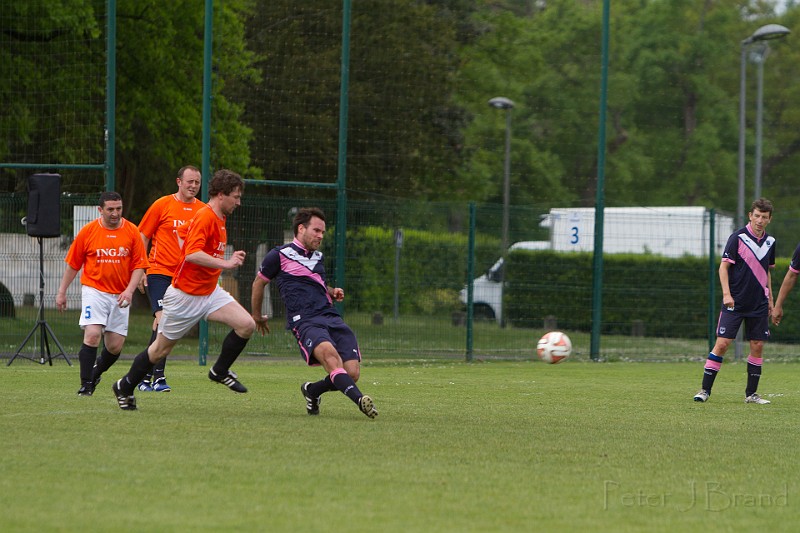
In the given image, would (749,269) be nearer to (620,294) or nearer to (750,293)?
(750,293)

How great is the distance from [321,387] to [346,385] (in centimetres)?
59

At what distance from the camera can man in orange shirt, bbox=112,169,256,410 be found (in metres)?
9.71

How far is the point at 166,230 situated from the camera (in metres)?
11.8

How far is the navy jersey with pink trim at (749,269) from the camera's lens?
12070mm

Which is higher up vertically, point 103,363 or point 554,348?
point 554,348

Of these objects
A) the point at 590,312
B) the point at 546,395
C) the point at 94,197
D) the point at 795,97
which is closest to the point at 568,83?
the point at 795,97

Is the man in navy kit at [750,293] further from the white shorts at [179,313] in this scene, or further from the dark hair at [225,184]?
the white shorts at [179,313]


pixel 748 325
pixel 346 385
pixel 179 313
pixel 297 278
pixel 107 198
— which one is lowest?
pixel 346 385

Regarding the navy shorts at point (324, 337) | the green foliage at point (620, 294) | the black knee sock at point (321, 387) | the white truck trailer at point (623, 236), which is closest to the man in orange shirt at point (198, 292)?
the navy shorts at point (324, 337)

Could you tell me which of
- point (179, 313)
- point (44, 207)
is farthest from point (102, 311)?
point (44, 207)

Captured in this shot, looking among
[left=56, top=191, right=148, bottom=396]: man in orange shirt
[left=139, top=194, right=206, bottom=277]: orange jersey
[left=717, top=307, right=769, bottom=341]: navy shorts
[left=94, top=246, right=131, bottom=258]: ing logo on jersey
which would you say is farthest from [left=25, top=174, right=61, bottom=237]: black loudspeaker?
[left=717, top=307, right=769, bottom=341]: navy shorts

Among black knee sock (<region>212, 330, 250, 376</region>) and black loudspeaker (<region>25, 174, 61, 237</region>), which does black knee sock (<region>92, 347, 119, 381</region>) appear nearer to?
black knee sock (<region>212, 330, 250, 376</region>)

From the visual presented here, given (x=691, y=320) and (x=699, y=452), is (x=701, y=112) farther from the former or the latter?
(x=699, y=452)

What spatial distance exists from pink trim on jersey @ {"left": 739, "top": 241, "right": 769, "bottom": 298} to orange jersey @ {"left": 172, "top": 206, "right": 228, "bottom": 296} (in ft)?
17.3
